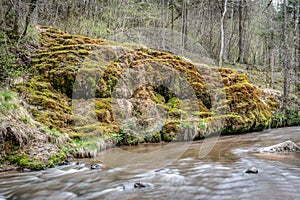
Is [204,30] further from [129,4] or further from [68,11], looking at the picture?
[68,11]

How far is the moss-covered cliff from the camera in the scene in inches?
277

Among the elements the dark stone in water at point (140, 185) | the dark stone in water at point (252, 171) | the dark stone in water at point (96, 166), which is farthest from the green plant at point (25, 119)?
the dark stone in water at point (252, 171)

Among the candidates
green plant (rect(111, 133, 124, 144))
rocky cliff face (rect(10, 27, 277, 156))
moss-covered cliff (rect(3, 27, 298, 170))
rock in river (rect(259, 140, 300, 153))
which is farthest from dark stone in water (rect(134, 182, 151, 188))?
rock in river (rect(259, 140, 300, 153))

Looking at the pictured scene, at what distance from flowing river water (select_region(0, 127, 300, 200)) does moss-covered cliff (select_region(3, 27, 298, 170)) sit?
1.63m

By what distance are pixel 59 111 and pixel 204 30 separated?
61.1 feet

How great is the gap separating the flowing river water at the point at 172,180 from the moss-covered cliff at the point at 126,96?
163 centimetres

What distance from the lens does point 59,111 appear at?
23.0 ft

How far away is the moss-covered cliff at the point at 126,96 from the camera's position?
7.04 m

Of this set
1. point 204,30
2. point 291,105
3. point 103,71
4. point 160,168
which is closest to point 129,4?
point 204,30

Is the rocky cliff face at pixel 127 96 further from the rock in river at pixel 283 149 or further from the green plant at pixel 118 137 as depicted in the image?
the rock in river at pixel 283 149

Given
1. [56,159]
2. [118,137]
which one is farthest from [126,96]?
[56,159]

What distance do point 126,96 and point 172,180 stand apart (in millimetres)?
5048

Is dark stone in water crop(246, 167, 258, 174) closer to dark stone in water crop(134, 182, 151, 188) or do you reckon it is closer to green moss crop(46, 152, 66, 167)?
dark stone in water crop(134, 182, 151, 188)

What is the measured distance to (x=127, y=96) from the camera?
879 centimetres
